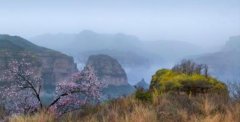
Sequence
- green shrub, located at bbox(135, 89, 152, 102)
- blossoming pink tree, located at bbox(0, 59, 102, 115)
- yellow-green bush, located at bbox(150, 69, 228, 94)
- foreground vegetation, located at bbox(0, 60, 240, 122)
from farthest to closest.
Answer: yellow-green bush, located at bbox(150, 69, 228, 94) → green shrub, located at bbox(135, 89, 152, 102) → blossoming pink tree, located at bbox(0, 59, 102, 115) → foreground vegetation, located at bbox(0, 60, 240, 122)

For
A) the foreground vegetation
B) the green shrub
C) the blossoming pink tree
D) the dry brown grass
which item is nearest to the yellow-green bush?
the foreground vegetation

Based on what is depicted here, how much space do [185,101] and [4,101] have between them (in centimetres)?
679

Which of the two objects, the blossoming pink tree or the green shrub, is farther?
the green shrub

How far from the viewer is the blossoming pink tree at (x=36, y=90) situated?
17.8 metres

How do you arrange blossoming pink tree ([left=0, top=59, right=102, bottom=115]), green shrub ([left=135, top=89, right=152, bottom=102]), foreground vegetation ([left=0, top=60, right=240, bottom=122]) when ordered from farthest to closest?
green shrub ([left=135, top=89, right=152, bottom=102]) < blossoming pink tree ([left=0, top=59, right=102, bottom=115]) < foreground vegetation ([left=0, top=60, right=240, bottom=122])

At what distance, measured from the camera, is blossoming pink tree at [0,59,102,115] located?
17766 mm

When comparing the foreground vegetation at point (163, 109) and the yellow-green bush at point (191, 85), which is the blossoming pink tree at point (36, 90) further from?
the yellow-green bush at point (191, 85)

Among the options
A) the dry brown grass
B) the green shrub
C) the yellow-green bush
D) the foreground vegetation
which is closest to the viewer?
the dry brown grass

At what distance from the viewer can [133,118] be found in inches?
426

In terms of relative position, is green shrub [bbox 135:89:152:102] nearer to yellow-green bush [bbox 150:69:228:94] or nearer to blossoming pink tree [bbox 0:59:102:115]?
blossoming pink tree [bbox 0:59:102:115]

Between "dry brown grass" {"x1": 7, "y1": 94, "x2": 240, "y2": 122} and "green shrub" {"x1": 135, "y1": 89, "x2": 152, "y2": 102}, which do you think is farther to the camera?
"green shrub" {"x1": 135, "y1": 89, "x2": 152, "y2": 102}

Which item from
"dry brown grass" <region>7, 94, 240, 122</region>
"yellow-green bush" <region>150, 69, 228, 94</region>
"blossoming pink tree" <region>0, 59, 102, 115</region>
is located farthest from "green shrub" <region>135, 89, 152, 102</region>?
"yellow-green bush" <region>150, 69, 228, 94</region>

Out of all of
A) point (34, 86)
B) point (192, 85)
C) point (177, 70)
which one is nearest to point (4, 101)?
point (34, 86)

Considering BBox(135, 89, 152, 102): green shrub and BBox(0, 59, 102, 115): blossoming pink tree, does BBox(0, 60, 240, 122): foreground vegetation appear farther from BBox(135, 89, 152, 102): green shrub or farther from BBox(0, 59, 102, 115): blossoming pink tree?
BBox(0, 59, 102, 115): blossoming pink tree
